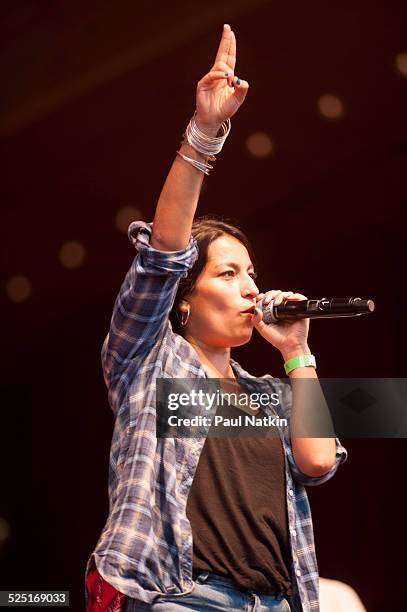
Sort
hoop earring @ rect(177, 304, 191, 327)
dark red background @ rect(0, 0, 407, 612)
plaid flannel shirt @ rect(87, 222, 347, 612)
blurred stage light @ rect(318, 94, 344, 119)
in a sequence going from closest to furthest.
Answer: plaid flannel shirt @ rect(87, 222, 347, 612)
hoop earring @ rect(177, 304, 191, 327)
dark red background @ rect(0, 0, 407, 612)
blurred stage light @ rect(318, 94, 344, 119)

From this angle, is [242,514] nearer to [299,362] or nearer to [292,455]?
[292,455]

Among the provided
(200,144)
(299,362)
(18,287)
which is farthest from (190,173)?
(18,287)

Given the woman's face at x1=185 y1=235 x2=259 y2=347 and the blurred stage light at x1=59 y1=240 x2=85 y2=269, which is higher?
the blurred stage light at x1=59 y1=240 x2=85 y2=269

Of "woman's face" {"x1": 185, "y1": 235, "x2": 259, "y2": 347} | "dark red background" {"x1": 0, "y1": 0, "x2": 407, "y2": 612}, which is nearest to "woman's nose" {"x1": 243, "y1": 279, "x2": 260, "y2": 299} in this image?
"woman's face" {"x1": 185, "y1": 235, "x2": 259, "y2": 347}

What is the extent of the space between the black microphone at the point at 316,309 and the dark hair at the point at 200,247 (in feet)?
0.51

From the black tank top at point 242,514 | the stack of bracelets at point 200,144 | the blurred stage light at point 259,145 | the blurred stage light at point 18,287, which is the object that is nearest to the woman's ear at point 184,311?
the black tank top at point 242,514

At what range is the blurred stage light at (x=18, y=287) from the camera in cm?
258

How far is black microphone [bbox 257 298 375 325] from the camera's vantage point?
5.01 feet

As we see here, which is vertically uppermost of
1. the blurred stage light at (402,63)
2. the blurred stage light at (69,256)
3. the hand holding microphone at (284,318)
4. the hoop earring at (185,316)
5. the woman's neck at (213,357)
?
the blurred stage light at (402,63)

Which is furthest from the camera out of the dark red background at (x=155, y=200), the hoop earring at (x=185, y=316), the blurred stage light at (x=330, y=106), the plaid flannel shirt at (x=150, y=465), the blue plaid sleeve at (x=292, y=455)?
the blurred stage light at (x=330, y=106)

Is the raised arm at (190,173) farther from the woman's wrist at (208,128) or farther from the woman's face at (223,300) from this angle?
the woman's face at (223,300)

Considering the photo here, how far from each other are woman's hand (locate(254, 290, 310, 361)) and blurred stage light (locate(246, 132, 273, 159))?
117cm

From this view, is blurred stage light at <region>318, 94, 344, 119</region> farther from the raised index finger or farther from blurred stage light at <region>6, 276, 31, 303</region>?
the raised index finger

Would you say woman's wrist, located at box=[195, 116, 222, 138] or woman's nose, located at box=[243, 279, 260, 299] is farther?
woman's nose, located at box=[243, 279, 260, 299]
